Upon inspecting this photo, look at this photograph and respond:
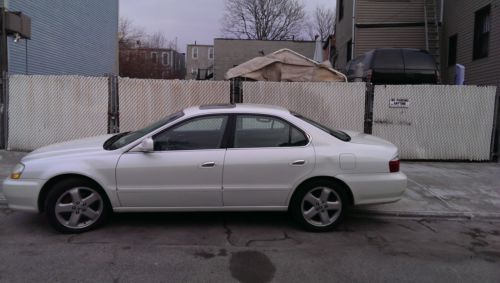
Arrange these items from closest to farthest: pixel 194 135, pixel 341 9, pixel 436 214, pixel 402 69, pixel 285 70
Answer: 1. pixel 194 135
2. pixel 436 214
3. pixel 285 70
4. pixel 402 69
5. pixel 341 9

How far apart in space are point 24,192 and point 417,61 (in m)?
10.4

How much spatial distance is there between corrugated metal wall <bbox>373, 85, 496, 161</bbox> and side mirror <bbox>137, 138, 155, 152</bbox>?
620cm

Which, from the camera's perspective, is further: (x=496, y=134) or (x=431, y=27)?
(x=431, y=27)

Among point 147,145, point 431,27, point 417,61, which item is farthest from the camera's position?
point 431,27

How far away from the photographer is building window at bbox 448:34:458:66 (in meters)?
16.3

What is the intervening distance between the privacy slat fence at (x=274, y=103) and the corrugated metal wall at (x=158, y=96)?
0.07ft

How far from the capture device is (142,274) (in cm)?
421

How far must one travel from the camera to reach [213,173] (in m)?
5.24

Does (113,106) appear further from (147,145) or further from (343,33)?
(343,33)

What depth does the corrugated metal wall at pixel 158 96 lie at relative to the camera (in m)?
9.85

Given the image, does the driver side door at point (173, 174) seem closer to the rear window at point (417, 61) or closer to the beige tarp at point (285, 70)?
the beige tarp at point (285, 70)

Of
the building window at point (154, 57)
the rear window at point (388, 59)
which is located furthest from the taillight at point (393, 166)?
the building window at point (154, 57)

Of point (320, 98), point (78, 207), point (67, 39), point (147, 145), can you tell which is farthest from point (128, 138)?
point (67, 39)

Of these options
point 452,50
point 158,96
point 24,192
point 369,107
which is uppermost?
point 452,50
